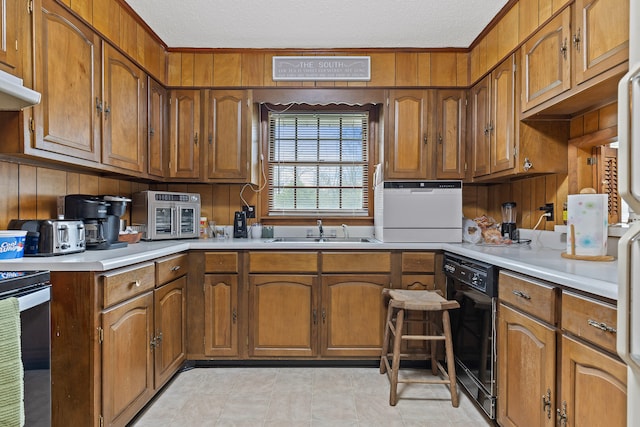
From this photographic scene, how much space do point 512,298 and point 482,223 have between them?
1.01m

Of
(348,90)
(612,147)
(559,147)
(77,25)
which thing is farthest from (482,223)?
(77,25)

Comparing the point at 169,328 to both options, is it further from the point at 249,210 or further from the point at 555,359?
the point at 555,359

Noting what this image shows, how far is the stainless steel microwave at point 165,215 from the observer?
2516mm

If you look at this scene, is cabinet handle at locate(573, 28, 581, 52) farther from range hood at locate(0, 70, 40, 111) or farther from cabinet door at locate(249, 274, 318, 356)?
range hood at locate(0, 70, 40, 111)

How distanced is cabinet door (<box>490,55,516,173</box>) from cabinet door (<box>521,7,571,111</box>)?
13cm

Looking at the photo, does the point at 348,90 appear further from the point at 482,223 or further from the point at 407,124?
the point at 482,223

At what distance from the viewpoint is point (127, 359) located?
174 centimetres

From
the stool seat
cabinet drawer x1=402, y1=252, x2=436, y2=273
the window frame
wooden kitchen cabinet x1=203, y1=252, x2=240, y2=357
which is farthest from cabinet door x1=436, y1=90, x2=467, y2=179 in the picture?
wooden kitchen cabinet x1=203, y1=252, x2=240, y2=357

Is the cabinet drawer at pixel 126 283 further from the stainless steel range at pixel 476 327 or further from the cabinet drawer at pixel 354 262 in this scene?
the stainless steel range at pixel 476 327

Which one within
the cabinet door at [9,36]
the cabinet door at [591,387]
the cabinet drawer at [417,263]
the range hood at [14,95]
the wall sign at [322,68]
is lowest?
the cabinet door at [591,387]

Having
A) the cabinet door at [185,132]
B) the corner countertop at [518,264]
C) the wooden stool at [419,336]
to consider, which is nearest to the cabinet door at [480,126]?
the corner countertop at [518,264]

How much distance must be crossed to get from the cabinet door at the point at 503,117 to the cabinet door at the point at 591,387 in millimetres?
1271

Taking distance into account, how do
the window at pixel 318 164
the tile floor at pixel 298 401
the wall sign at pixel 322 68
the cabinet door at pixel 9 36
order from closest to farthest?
the cabinet door at pixel 9 36 < the tile floor at pixel 298 401 < the wall sign at pixel 322 68 < the window at pixel 318 164

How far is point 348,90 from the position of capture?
9.07ft
